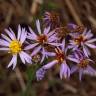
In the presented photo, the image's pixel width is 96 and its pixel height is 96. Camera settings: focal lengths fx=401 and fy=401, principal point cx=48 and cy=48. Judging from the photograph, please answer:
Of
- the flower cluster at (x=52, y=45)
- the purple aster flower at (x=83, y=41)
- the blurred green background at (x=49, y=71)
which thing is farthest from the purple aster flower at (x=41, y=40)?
the blurred green background at (x=49, y=71)

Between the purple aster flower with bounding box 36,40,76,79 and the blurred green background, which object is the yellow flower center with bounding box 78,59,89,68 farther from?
the blurred green background

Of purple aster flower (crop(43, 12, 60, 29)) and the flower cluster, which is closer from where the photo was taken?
the flower cluster

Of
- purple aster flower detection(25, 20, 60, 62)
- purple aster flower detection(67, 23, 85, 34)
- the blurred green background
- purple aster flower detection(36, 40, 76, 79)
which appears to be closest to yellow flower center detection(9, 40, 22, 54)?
purple aster flower detection(25, 20, 60, 62)

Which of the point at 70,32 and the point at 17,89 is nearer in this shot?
the point at 70,32

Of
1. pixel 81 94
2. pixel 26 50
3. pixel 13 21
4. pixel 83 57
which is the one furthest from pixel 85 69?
pixel 13 21

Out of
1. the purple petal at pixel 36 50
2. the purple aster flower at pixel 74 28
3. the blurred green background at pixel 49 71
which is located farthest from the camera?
the blurred green background at pixel 49 71

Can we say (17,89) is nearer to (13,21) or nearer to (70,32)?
(13,21)

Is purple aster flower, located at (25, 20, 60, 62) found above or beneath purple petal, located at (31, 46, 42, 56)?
above

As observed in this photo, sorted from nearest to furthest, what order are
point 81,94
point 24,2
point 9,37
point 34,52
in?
point 34,52 < point 9,37 < point 81,94 < point 24,2

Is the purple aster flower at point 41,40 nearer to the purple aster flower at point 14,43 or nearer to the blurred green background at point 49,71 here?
the purple aster flower at point 14,43
